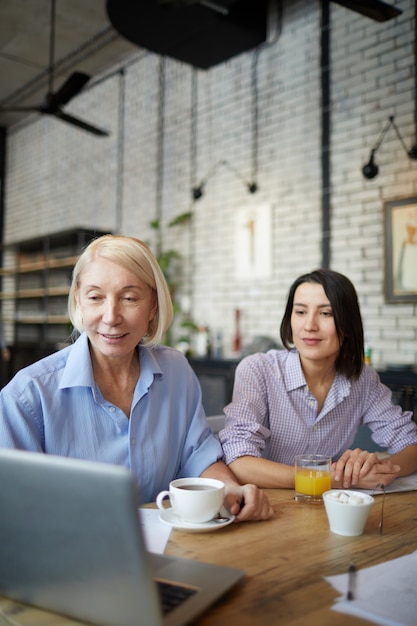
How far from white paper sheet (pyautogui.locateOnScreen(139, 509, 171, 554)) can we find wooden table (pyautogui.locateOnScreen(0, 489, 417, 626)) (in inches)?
0.6

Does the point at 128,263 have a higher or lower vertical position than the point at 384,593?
higher

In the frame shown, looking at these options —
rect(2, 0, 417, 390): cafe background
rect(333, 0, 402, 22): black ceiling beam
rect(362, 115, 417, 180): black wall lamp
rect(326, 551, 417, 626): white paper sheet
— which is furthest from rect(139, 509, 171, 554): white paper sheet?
rect(362, 115, 417, 180): black wall lamp

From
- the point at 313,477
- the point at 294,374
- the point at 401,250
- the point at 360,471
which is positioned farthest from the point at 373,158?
the point at 313,477

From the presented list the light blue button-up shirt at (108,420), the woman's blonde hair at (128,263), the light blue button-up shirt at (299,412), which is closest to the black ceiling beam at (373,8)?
the light blue button-up shirt at (299,412)

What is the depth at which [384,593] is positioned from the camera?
93 cm

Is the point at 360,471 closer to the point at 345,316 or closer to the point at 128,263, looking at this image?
the point at 345,316

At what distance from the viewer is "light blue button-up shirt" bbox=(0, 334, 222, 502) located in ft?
4.56

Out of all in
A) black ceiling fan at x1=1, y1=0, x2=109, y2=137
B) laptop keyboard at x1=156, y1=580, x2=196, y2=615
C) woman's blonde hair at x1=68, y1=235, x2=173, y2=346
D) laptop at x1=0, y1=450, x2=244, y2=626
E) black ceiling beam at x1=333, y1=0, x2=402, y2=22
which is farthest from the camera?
black ceiling fan at x1=1, y1=0, x2=109, y2=137

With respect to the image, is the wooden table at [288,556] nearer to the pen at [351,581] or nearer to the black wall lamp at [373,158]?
the pen at [351,581]

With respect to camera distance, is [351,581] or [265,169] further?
[265,169]

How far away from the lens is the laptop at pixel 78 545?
691mm

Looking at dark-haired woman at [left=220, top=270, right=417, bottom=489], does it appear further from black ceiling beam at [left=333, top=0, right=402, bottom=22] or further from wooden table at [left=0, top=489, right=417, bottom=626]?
black ceiling beam at [left=333, top=0, right=402, bottom=22]

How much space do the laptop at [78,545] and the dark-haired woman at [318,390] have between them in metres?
1.02

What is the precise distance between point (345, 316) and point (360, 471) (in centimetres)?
58
